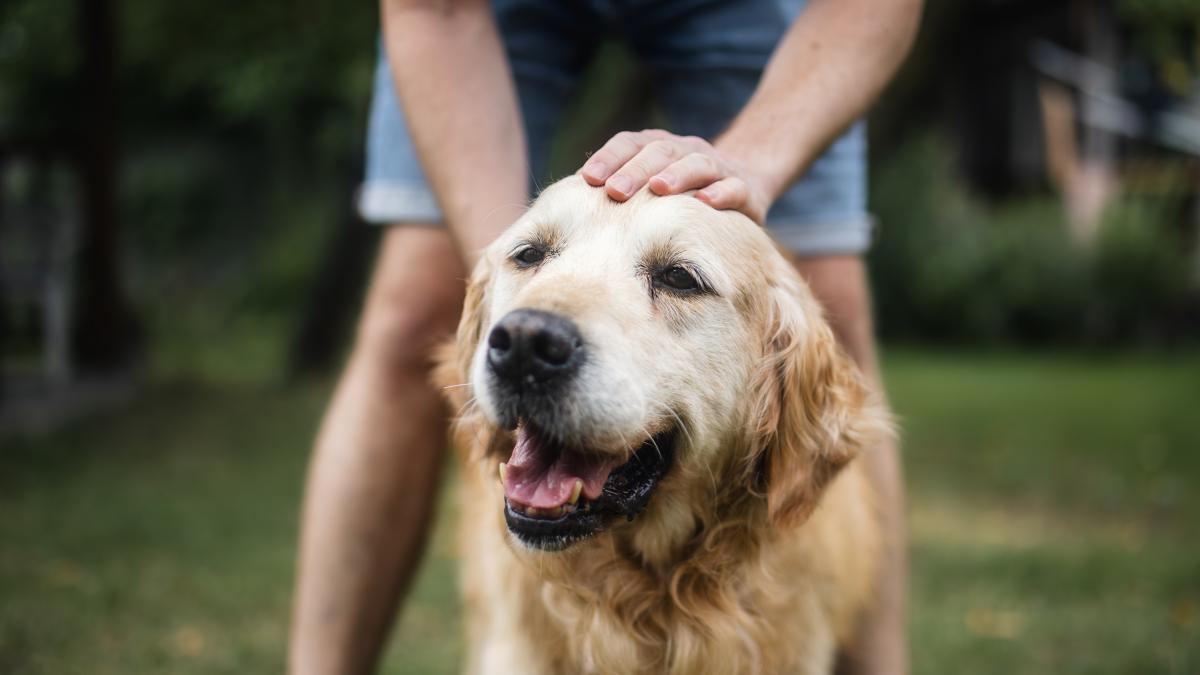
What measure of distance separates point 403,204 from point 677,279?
720 millimetres

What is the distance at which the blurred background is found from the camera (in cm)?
396

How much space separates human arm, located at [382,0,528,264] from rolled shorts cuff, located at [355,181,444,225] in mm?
196

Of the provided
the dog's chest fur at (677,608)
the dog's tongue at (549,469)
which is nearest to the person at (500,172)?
the dog's chest fur at (677,608)

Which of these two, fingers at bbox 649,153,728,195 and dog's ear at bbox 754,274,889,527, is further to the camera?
dog's ear at bbox 754,274,889,527

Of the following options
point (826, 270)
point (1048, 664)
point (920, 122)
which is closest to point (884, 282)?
point (920, 122)

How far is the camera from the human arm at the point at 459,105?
87.3 inches

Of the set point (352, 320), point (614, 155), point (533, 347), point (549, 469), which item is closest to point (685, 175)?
point (614, 155)

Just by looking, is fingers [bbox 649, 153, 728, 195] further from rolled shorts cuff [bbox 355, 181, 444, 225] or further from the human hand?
rolled shorts cuff [bbox 355, 181, 444, 225]

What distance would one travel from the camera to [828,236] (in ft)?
8.40

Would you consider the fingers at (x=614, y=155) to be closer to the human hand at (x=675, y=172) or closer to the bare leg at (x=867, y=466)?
the human hand at (x=675, y=172)

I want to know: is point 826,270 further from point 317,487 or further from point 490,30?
point 317,487

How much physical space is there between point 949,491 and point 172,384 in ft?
20.2

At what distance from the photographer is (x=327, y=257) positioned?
9859 mm

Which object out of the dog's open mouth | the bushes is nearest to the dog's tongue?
the dog's open mouth
